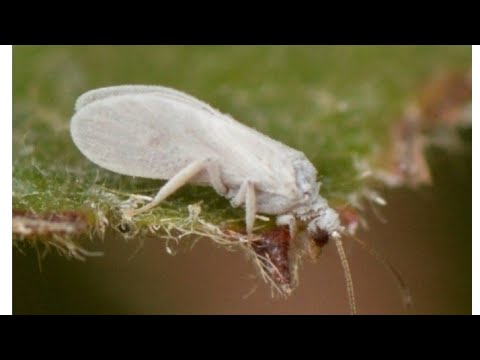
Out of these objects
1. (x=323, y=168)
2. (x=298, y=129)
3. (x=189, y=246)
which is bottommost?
(x=189, y=246)

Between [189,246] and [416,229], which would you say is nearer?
[189,246]

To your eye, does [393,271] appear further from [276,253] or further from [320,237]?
[276,253]

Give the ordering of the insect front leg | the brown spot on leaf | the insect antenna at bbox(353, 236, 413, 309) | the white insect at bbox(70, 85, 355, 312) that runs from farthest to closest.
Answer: the white insect at bbox(70, 85, 355, 312), the insect antenna at bbox(353, 236, 413, 309), the insect front leg, the brown spot on leaf

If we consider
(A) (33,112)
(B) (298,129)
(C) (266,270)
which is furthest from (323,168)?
(A) (33,112)

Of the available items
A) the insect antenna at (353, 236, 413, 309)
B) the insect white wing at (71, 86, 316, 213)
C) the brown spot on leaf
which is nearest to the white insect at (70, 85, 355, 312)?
the insect white wing at (71, 86, 316, 213)

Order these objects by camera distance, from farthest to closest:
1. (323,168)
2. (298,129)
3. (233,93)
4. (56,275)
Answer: (233,93) → (298,129) → (323,168) → (56,275)

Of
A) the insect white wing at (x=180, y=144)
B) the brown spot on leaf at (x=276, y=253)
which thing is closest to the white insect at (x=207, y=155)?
the insect white wing at (x=180, y=144)

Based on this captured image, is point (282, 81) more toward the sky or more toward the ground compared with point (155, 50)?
more toward the ground

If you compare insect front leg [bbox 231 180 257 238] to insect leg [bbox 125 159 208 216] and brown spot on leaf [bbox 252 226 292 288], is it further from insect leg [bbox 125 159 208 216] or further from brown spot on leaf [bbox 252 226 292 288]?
insect leg [bbox 125 159 208 216]

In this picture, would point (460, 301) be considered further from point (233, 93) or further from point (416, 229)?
point (233, 93)
